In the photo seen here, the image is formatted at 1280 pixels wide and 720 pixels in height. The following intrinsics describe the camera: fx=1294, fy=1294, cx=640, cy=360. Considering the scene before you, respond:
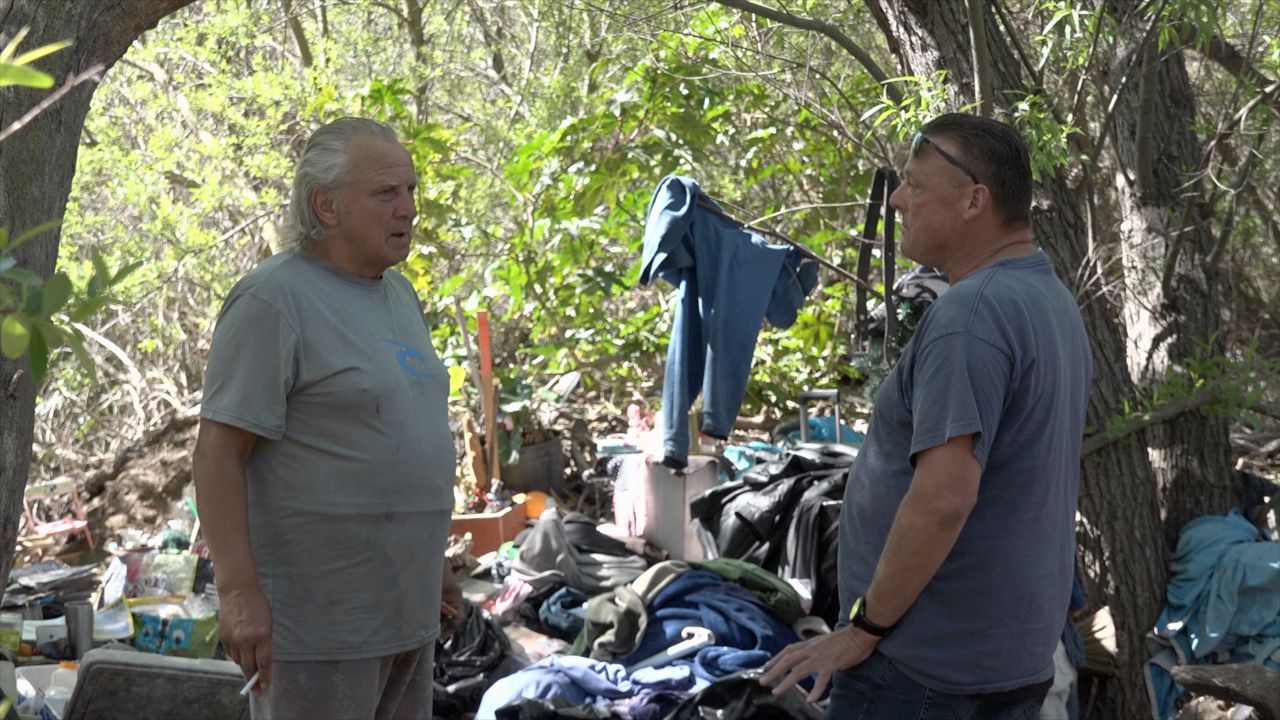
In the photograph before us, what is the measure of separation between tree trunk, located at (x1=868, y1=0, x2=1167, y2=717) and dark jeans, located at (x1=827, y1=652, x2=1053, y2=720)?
253 centimetres

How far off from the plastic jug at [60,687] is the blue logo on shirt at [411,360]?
2383 millimetres

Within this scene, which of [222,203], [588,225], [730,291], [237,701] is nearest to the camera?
[237,701]

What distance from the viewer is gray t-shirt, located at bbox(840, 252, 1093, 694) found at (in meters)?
1.98

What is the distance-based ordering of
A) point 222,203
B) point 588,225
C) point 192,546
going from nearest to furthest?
point 192,546 → point 588,225 → point 222,203

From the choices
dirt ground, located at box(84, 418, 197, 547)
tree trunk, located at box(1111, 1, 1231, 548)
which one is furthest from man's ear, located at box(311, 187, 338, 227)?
dirt ground, located at box(84, 418, 197, 547)

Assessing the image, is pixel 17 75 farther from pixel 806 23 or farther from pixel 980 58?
pixel 806 23

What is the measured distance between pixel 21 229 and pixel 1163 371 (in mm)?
4048

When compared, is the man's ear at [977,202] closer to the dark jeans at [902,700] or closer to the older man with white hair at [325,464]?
the dark jeans at [902,700]

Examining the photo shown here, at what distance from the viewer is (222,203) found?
30.0 ft

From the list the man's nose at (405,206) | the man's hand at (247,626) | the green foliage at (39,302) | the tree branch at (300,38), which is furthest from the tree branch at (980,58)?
the tree branch at (300,38)

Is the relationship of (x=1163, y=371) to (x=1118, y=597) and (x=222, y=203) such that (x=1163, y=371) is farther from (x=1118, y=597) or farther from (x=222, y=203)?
(x=222, y=203)

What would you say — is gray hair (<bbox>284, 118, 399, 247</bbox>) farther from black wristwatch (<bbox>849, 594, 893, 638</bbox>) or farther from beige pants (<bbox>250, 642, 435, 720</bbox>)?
black wristwatch (<bbox>849, 594, 893, 638</bbox>)

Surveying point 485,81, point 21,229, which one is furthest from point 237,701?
point 485,81

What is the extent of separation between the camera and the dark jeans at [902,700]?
2086 millimetres
